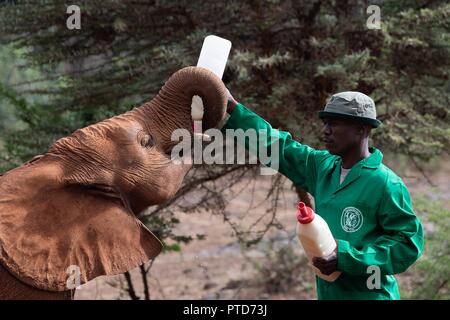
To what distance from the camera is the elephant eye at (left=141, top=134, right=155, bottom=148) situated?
4.68 metres

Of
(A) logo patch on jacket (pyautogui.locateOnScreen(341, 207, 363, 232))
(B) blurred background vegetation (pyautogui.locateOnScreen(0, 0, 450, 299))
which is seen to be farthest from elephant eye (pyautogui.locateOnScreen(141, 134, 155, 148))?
(B) blurred background vegetation (pyautogui.locateOnScreen(0, 0, 450, 299))

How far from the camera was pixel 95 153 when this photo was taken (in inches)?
181

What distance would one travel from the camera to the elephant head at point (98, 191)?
4.39 m

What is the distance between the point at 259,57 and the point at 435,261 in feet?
11.9

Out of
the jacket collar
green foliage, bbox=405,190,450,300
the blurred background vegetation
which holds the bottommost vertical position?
green foliage, bbox=405,190,450,300

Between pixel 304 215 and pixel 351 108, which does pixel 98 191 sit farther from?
pixel 351 108

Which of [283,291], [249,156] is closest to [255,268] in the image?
[283,291]

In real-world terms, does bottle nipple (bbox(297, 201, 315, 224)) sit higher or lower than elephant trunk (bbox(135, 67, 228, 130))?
lower

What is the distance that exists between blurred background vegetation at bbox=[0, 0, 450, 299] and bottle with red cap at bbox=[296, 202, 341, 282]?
3.15 metres

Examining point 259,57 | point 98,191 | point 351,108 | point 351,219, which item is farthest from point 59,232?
point 259,57

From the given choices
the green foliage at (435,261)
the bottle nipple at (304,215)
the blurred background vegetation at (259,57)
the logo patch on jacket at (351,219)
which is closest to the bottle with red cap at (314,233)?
the bottle nipple at (304,215)

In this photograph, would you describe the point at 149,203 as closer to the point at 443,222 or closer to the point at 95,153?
the point at 95,153

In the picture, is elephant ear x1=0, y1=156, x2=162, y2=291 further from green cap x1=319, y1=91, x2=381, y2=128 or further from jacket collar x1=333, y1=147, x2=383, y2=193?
green cap x1=319, y1=91, x2=381, y2=128

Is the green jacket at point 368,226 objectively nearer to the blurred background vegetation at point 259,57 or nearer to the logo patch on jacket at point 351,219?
the logo patch on jacket at point 351,219
